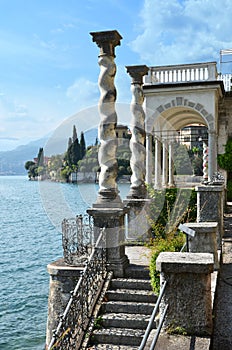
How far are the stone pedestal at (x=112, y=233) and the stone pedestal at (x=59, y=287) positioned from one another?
67cm

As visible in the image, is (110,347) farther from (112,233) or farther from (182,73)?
(182,73)

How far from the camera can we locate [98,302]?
667 centimetres

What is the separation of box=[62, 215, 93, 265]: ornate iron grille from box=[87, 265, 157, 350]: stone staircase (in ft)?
2.99

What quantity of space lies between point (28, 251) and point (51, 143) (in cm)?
1396

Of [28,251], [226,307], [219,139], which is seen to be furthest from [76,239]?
[28,251]

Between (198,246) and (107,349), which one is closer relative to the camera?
(107,349)

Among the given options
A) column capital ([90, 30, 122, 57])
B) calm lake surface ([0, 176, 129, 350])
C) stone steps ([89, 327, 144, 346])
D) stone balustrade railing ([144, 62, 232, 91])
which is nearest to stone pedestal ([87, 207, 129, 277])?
stone steps ([89, 327, 144, 346])

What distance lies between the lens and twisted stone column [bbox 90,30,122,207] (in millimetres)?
8023

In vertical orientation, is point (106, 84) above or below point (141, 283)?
above

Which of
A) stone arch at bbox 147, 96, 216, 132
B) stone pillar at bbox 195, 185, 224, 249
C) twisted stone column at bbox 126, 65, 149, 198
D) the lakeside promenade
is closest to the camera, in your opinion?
the lakeside promenade

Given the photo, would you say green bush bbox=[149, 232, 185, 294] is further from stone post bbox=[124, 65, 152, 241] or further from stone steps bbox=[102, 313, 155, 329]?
stone post bbox=[124, 65, 152, 241]

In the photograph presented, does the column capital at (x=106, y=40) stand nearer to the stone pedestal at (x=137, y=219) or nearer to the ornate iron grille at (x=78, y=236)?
the ornate iron grille at (x=78, y=236)

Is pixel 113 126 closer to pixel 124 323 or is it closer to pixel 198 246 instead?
pixel 198 246

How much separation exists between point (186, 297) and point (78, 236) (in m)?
4.14
